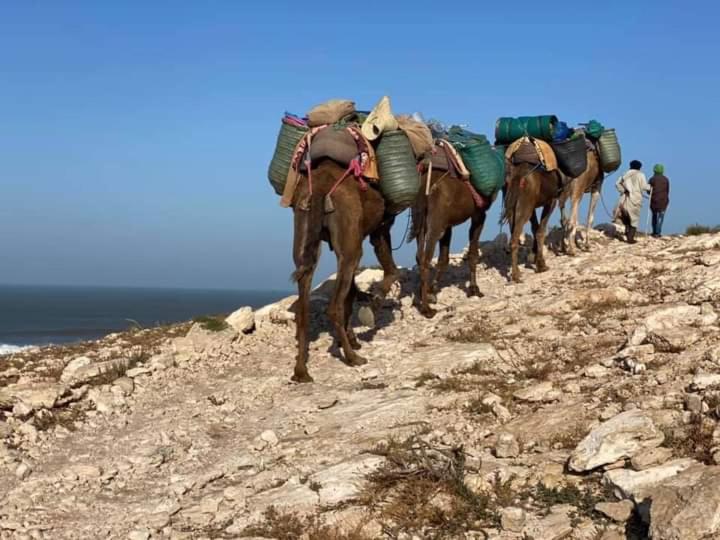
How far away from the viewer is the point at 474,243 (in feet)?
43.2

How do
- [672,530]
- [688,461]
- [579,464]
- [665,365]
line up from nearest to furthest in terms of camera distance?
[672,530]
[688,461]
[579,464]
[665,365]

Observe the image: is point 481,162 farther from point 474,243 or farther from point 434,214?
point 474,243

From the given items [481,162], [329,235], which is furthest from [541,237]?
[329,235]

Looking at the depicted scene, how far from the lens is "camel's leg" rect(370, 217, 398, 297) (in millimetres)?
10492

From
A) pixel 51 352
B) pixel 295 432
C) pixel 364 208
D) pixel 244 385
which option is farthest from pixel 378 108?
pixel 51 352

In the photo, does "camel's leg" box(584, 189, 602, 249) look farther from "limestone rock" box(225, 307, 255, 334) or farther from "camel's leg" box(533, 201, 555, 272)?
"limestone rock" box(225, 307, 255, 334)

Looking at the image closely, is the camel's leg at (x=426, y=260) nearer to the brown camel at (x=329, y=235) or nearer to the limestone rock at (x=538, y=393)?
the brown camel at (x=329, y=235)

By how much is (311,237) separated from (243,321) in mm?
2817

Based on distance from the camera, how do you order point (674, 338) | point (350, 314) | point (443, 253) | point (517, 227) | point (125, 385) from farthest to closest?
point (517, 227) → point (443, 253) → point (350, 314) → point (125, 385) → point (674, 338)

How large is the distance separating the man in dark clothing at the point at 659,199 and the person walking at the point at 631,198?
3.75ft

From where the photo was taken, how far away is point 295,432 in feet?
22.3

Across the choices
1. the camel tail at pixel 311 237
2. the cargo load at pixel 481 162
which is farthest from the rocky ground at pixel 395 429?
the cargo load at pixel 481 162

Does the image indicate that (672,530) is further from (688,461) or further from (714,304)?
(714,304)

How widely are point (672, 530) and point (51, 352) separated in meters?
10.3
